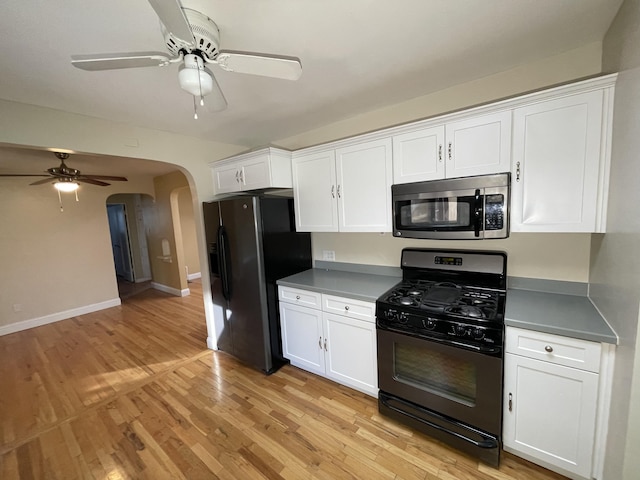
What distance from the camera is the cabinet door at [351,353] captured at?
204 centimetres

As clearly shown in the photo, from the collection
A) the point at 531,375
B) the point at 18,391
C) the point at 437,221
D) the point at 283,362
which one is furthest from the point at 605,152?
the point at 18,391

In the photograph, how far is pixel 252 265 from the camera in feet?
8.15

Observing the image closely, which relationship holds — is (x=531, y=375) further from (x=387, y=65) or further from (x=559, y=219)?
(x=387, y=65)

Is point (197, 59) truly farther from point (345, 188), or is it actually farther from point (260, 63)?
point (345, 188)

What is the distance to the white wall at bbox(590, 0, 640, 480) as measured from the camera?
1.06 meters

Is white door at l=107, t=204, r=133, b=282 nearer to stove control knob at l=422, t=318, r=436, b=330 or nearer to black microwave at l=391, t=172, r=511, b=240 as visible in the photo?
black microwave at l=391, t=172, r=511, b=240

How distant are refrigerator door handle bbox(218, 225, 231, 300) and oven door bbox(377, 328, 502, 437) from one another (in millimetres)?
1655

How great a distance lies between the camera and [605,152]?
137cm

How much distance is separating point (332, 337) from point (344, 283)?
0.48 meters

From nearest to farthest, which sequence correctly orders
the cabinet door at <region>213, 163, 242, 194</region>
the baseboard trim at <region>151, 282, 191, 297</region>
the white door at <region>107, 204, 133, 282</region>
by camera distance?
the cabinet door at <region>213, 163, 242, 194</region>
the baseboard trim at <region>151, 282, 191, 297</region>
the white door at <region>107, 204, 133, 282</region>

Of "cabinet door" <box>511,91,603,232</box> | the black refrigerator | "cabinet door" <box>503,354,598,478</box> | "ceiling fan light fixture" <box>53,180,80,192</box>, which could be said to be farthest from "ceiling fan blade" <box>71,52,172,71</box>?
"ceiling fan light fixture" <box>53,180,80,192</box>

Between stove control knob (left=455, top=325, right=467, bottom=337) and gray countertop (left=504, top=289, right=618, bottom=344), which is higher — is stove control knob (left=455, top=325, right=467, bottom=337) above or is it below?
below

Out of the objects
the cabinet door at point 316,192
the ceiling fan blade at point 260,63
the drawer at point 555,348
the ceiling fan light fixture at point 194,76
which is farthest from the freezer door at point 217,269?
the drawer at point 555,348

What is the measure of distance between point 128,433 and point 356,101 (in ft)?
10.6
